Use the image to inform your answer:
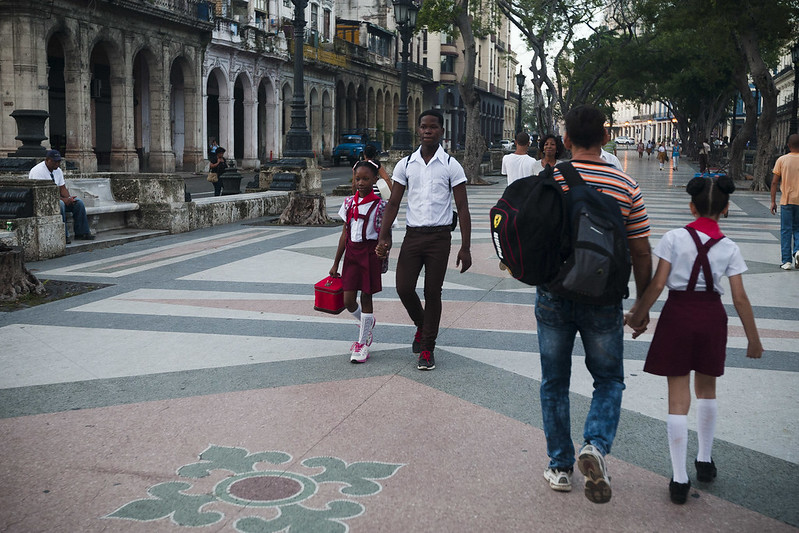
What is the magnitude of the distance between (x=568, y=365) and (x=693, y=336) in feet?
1.86

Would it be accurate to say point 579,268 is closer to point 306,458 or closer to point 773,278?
point 306,458

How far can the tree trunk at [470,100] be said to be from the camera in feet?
92.2

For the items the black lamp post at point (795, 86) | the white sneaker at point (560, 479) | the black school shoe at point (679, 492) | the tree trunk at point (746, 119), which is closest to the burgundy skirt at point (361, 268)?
the white sneaker at point (560, 479)

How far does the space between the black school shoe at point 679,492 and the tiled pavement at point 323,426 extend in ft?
0.12

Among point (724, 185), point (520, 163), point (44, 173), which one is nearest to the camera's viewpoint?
point (724, 185)

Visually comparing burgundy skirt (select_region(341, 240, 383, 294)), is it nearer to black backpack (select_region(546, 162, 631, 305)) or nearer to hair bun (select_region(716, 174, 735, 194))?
black backpack (select_region(546, 162, 631, 305))

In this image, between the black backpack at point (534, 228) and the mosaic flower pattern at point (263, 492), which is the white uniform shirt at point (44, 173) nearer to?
the mosaic flower pattern at point (263, 492)

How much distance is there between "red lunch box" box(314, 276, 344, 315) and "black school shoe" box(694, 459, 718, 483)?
2984 millimetres

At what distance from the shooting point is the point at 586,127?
386cm

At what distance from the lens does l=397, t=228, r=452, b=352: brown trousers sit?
238 inches

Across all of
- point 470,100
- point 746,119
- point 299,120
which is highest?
point 470,100

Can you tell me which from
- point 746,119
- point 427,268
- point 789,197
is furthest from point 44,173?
point 746,119

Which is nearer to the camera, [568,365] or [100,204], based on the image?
[568,365]

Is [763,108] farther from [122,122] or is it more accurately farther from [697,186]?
[697,186]
